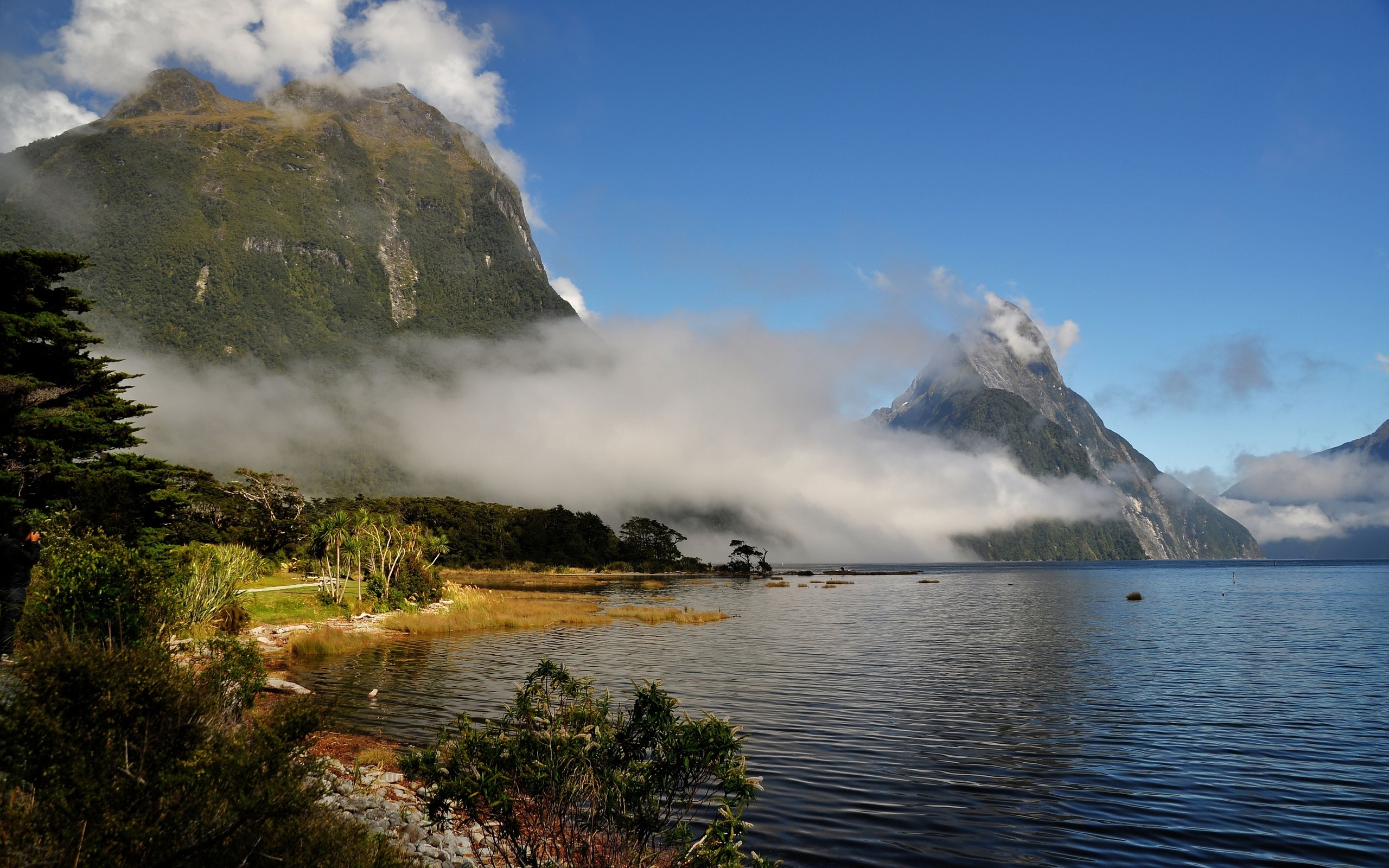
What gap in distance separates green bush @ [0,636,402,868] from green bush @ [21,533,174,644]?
32.6ft

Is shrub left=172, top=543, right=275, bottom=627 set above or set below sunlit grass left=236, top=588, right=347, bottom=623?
above

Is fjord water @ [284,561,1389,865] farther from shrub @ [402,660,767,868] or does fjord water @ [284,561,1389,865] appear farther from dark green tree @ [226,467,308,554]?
dark green tree @ [226,467,308,554]

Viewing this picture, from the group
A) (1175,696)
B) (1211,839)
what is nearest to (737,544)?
(1175,696)

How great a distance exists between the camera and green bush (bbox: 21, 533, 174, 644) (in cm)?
1581

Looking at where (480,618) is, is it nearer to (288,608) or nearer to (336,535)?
(288,608)

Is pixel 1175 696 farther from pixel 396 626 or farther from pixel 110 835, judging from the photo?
pixel 396 626

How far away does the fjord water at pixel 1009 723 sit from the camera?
13.5m

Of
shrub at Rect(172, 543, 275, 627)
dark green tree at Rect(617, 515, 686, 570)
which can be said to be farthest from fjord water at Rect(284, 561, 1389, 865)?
dark green tree at Rect(617, 515, 686, 570)

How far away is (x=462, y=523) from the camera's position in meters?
158

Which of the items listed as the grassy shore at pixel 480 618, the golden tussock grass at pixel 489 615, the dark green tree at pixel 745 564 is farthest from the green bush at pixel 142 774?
the dark green tree at pixel 745 564

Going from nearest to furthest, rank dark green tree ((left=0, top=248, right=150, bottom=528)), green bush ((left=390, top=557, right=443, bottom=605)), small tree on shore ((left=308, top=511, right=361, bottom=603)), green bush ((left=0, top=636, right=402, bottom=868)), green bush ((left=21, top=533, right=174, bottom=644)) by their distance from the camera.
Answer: green bush ((left=0, top=636, right=402, bottom=868)) < green bush ((left=21, top=533, right=174, bottom=644)) < dark green tree ((left=0, top=248, right=150, bottom=528)) < small tree on shore ((left=308, top=511, right=361, bottom=603)) < green bush ((left=390, top=557, right=443, bottom=605))

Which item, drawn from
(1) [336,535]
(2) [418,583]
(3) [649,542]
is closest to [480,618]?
(2) [418,583]

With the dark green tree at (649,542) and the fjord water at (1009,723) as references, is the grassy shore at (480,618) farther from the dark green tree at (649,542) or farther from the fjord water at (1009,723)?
the dark green tree at (649,542)

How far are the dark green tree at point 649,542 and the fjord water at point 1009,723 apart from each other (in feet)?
441
